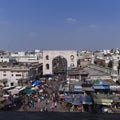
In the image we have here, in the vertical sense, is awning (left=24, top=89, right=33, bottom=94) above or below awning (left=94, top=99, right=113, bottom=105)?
above

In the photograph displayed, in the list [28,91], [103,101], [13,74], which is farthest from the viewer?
[13,74]

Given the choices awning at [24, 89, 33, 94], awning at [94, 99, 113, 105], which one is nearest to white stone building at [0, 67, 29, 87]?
awning at [24, 89, 33, 94]

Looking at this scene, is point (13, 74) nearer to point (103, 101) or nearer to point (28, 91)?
point (28, 91)

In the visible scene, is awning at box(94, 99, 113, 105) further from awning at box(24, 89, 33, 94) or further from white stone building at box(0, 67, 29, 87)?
white stone building at box(0, 67, 29, 87)

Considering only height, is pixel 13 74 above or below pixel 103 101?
above

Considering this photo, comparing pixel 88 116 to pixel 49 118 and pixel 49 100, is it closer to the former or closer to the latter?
pixel 49 118

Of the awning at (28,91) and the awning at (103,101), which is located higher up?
the awning at (28,91)

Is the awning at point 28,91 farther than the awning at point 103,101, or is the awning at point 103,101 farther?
the awning at point 28,91

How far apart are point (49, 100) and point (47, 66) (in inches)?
768

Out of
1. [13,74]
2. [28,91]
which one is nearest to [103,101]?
[28,91]

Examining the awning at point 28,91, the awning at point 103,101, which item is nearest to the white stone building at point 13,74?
the awning at point 28,91

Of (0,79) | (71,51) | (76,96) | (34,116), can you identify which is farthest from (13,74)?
(34,116)

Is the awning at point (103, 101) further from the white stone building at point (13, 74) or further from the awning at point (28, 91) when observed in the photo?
the white stone building at point (13, 74)

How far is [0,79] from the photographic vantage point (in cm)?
3334
